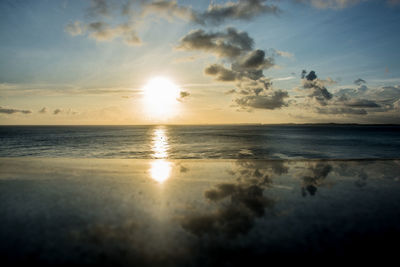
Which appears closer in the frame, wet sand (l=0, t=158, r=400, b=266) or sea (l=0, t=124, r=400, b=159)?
wet sand (l=0, t=158, r=400, b=266)

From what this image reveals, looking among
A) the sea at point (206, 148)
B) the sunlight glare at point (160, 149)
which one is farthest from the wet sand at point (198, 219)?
the sunlight glare at point (160, 149)

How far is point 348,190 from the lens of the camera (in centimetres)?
1086

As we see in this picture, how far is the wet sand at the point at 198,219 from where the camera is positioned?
18.1 ft

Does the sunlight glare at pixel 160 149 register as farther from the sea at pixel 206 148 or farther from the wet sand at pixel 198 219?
the wet sand at pixel 198 219

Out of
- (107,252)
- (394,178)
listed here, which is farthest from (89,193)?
(394,178)

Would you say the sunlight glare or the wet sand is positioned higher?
the wet sand

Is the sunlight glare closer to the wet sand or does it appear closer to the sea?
the sea

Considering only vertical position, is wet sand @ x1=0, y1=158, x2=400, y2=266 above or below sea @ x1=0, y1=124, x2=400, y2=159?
above

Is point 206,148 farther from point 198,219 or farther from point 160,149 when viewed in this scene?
point 198,219

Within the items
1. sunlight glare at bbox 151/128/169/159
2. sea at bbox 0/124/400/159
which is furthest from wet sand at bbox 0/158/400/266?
sunlight glare at bbox 151/128/169/159

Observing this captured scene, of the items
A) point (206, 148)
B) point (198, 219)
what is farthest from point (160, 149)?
point (198, 219)

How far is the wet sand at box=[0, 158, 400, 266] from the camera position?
217 inches

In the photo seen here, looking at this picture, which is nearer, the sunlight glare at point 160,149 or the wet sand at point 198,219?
the wet sand at point 198,219

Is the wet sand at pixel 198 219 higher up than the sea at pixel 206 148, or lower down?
higher up
